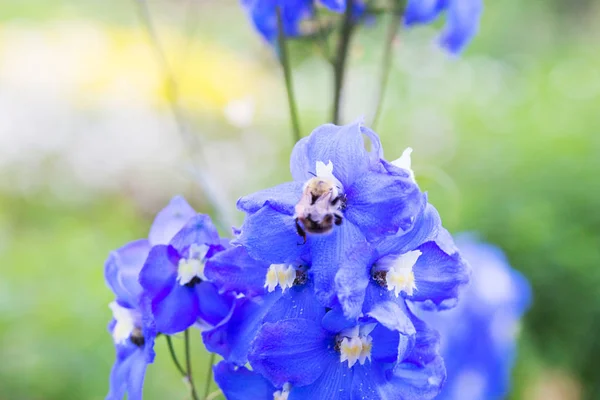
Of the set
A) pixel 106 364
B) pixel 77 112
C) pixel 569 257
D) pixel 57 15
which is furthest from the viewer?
pixel 57 15

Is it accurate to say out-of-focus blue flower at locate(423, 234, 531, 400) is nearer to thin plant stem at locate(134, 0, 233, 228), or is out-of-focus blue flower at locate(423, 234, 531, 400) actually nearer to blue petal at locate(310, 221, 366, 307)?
thin plant stem at locate(134, 0, 233, 228)

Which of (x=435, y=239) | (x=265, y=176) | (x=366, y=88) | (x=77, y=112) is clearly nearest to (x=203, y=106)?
(x=77, y=112)

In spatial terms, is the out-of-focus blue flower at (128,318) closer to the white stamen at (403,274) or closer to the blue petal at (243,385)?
the blue petal at (243,385)

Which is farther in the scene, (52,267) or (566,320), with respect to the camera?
(52,267)

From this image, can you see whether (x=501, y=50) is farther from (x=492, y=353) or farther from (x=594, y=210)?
(x=492, y=353)

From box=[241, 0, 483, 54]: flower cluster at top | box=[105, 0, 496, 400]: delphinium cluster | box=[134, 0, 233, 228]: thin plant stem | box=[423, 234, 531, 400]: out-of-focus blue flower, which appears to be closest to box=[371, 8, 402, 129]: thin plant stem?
box=[241, 0, 483, 54]: flower cluster at top

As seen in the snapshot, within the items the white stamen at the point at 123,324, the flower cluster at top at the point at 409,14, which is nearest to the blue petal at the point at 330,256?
the white stamen at the point at 123,324

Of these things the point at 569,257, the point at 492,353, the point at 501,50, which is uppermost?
the point at 492,353

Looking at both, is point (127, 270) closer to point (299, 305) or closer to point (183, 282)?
point (183, 282)
